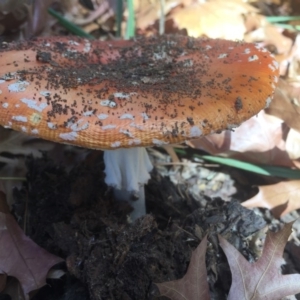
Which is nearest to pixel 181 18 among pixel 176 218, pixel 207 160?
pixel 207 160

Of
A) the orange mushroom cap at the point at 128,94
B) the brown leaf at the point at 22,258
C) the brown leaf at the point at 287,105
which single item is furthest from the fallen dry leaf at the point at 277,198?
the brown leaf at the point at 22,258

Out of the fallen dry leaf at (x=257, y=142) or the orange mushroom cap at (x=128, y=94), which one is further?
the fallen dry leaf at (x=257, y=142)

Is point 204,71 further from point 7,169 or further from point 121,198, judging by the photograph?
point 7,169

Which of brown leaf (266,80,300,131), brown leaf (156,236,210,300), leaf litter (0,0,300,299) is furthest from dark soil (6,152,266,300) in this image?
brown leaf (266,80,300,131)

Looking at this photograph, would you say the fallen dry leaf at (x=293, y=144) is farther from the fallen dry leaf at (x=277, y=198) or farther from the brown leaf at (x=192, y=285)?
the brown leaf at (x=192, y=285)

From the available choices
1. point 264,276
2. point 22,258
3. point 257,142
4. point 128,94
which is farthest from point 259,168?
point 22,258

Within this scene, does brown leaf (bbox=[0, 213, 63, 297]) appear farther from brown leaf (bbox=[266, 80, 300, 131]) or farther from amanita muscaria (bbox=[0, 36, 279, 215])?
brown leaf (bbox=[266, 80, 300, 131])

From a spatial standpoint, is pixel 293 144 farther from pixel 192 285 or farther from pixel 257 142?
pixel 192 285
